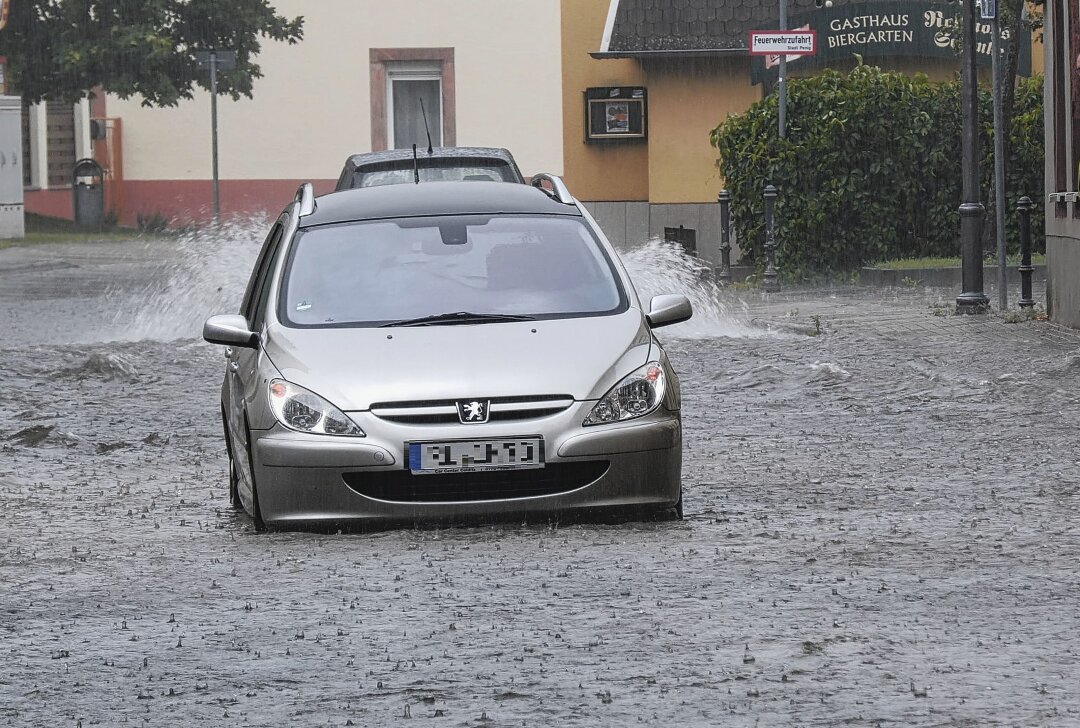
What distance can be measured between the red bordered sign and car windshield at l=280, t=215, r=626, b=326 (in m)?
15.1

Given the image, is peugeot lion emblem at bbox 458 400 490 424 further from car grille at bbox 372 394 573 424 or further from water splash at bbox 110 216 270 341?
water splash at bbox 110 216 270 341

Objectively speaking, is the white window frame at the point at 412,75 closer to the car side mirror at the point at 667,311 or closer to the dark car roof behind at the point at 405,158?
the dark car roof behind at the point at 405,158

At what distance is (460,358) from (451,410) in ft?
0.95

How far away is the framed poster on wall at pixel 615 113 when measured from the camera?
37.5 metres

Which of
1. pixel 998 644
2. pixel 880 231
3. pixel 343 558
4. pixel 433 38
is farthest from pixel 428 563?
pixel 433 38

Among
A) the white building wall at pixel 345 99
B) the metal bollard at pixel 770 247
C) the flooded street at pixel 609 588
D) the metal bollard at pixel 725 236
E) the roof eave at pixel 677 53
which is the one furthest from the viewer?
the white building wall at pixel 345 99

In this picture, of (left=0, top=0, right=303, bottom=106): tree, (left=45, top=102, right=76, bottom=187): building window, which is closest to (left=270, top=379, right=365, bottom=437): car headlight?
(left=0, top=0, right=303, bottom=106): tree

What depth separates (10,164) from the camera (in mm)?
35500

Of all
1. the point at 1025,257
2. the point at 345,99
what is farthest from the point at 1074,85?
the point at 345,99

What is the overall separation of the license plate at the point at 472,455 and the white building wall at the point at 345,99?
34.5m

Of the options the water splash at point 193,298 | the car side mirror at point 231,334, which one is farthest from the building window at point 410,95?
the car side mirror at point 231,334

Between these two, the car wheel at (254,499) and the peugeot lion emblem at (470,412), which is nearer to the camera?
the peugeot lion emblem at (470,412)

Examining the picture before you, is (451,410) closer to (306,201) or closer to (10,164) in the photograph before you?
(306,201)

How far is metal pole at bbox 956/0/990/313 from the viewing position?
19156 millimetres
